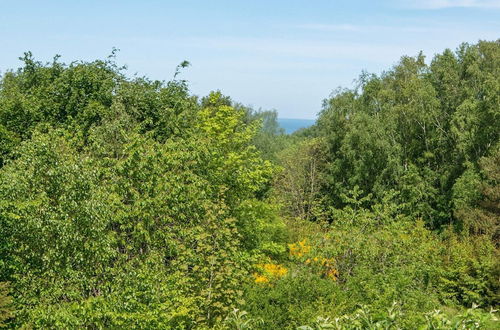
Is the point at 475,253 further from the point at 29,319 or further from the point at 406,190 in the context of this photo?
the point at 29,319

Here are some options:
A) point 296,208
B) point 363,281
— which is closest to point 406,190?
point 296,208

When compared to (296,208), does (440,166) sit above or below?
above

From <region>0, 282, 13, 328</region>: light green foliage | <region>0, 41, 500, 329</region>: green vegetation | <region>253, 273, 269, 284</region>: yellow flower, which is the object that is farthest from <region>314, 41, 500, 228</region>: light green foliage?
<region>0, 282, 13, 328</region>: light green foliage

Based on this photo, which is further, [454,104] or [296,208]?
[296,208]

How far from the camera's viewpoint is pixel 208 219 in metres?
17.8

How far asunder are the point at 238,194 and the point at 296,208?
76.5ft

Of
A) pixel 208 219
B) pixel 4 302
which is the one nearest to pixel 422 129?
pixel 208 219

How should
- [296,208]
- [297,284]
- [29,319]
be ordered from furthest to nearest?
1. [296,208]
2. [297,284]
3. [29,319]

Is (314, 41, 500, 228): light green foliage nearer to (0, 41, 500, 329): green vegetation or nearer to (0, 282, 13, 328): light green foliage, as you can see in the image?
(0, 41, 500, 329): green vegetation

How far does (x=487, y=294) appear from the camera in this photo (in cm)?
2839

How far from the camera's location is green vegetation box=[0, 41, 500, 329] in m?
14.6

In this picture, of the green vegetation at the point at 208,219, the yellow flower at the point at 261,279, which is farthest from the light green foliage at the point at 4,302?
the yellow flower at the point at 261,279

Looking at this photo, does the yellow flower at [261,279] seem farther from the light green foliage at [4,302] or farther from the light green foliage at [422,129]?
the light green foliage at [422,129]

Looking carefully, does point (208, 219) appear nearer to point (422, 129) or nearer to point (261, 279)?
point (261, 279)
